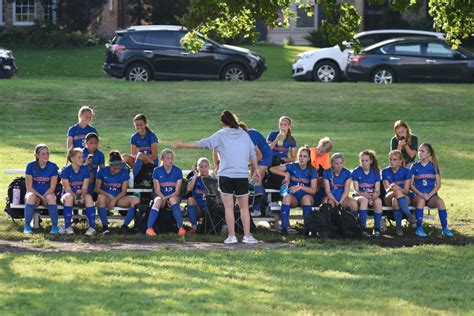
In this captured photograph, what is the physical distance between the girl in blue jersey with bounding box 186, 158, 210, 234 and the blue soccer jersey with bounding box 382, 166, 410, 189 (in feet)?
7.75

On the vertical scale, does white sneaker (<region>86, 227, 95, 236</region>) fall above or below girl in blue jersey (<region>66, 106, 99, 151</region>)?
below

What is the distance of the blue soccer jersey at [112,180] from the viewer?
1554 centimetres

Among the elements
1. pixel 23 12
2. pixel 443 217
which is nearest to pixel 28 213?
pixel 443 217

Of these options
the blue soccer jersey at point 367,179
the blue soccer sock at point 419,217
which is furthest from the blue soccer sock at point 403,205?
the blue soccer jersey at point 367,179

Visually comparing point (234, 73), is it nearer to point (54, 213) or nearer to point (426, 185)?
point (426, 185)

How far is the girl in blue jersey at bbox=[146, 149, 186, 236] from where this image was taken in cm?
1521

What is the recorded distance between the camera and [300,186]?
1547 centimetres

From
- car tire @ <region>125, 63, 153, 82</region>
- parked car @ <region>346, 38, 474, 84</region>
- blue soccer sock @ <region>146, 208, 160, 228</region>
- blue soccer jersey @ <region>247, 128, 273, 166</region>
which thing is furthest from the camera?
car tire @ <region>125, 63, 153, 82</region>

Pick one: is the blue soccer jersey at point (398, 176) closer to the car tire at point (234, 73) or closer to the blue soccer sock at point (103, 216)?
the blue soccer sock at point (103, 216)

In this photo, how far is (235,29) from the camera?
17406 millimetres

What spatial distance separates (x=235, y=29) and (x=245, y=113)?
11.7 meters

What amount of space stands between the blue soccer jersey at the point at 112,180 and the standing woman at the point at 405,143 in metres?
3.76

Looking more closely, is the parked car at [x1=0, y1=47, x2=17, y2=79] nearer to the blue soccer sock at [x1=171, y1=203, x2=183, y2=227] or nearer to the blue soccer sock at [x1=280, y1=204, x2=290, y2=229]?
the blue soccer sock at [x1=171, y1=203, x2=183, y2=227]

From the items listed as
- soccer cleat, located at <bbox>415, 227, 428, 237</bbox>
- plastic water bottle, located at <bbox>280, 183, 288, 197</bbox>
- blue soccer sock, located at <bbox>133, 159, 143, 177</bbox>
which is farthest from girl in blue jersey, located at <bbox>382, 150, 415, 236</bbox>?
blue soccer sock, located at <bbox>133, 159, 143, 177</bbox>
